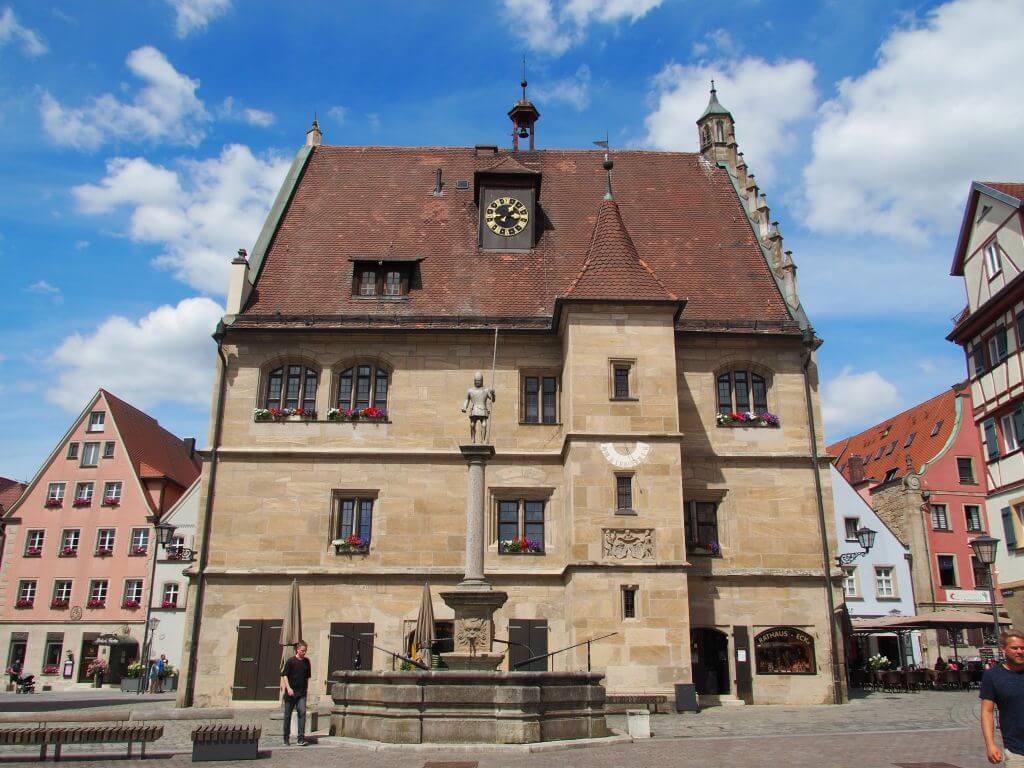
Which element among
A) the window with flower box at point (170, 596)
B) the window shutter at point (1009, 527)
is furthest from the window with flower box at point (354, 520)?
the window with flower box at point (170, 596)

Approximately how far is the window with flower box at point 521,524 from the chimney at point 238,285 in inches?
347

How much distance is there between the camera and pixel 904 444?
151ft

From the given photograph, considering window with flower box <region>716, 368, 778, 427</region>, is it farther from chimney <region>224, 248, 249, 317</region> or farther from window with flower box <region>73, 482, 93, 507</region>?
window with flower box <region>73, 482, 93, 507</region>

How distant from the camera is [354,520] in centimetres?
2222

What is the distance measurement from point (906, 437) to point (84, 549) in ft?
137

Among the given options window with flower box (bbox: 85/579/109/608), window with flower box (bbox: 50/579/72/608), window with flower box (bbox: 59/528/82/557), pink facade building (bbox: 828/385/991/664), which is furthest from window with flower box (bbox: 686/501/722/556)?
window with flower box (bbox: 59/528/82/557)

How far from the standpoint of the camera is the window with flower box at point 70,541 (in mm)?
40938

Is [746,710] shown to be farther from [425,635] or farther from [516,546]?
[425,635]

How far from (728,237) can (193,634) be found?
18.7 metres

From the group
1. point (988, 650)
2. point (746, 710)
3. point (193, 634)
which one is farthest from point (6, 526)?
point (988, 650)

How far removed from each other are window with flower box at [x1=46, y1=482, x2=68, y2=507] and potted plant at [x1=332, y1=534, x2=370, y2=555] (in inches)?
1047

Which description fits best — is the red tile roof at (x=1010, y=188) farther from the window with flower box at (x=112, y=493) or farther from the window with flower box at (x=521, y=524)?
the window with flower box at (x=112, y=493)

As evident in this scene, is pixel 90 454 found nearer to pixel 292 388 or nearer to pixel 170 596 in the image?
pixel 170 596

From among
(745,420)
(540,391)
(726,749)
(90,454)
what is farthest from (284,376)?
(90,454)
